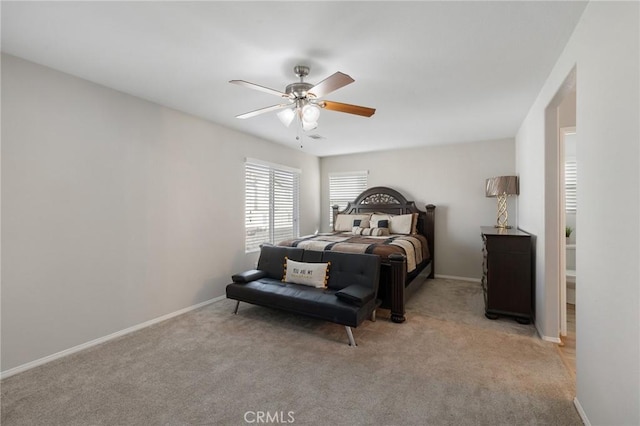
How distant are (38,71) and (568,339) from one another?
5299 millimetres

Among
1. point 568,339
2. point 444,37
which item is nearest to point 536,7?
point 444,37

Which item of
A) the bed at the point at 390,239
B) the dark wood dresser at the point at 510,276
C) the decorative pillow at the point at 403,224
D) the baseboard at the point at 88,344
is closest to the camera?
the baseboard at the point at 88,344

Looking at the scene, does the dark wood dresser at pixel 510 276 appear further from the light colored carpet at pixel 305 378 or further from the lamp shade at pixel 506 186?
the lamp shade at pixel 506 186

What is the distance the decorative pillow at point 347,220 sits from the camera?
5.30m

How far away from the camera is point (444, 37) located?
1917mm

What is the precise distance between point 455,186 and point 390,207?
1205 mm

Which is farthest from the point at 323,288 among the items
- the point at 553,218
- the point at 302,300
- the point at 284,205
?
the point at 284,205

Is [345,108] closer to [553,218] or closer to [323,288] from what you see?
[323,288]

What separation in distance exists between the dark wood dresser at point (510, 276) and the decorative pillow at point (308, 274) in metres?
1.87

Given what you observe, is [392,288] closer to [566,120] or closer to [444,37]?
[444,37]

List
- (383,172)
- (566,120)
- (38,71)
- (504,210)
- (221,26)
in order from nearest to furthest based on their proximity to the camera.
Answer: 1. (221,26)
2. (38,71)
3. (566,120)
4. (504,210)
5. (383,172)

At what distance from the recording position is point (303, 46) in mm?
2025

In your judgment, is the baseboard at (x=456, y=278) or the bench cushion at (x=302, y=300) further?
the baseboard at (x=456, y=278)

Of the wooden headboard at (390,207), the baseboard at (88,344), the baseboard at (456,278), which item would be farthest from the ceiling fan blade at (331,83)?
the baseboard at (456,278)
